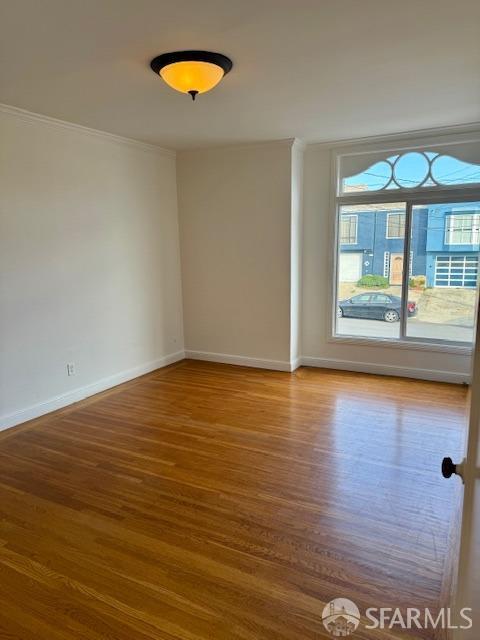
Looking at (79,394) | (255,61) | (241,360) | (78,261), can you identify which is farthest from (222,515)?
(241,360)

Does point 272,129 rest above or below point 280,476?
above

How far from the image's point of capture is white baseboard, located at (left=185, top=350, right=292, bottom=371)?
5.20 m

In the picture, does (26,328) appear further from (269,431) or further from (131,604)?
(131,604)

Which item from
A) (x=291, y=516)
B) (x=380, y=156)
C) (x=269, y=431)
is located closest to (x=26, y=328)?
(x=269, y=431)

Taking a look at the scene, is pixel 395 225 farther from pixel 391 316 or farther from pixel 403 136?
pixel 391 316

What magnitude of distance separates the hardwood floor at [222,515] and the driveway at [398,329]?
0.86 m

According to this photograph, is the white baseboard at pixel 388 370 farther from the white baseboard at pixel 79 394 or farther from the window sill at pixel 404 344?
the white baseboard at pixel 79 394

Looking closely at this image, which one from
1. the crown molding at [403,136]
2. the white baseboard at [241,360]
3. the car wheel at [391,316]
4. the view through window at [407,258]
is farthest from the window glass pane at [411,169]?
the white baseboard at [241,360]

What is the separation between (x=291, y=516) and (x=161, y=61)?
2745mm

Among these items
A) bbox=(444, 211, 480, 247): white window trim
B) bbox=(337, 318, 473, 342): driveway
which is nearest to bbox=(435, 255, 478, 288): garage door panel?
bbox=(444, 211, 480, 247): white window trim

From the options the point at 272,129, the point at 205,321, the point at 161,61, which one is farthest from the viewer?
the point at 205,321

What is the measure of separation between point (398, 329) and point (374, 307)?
14.3 inches

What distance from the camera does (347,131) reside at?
4.36 m

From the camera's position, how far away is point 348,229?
5020mm
